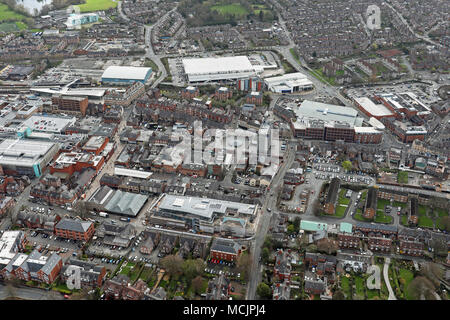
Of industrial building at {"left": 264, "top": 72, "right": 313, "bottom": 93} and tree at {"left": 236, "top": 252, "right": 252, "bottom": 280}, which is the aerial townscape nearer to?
tree at {"left": 236, "top": 252, "right": 252, "bottom": 280}

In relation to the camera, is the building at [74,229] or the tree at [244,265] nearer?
the tree at [244,265]

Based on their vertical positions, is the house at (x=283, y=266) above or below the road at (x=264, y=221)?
above

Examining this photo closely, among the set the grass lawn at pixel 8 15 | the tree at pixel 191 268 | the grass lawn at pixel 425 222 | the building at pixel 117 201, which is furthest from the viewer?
the grass lawn at pixel 8 15

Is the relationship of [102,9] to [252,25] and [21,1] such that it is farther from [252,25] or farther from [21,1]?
[252,25]

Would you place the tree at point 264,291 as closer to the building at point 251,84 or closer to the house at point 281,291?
the house at point 281,291

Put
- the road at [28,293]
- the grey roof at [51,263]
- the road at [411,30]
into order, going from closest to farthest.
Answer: the road at [28,293]
the grey roof at [51,263]
the road at [411,30]

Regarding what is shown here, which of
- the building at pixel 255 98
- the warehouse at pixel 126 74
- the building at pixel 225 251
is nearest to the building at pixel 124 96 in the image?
the warehouse at pixel 126 74
